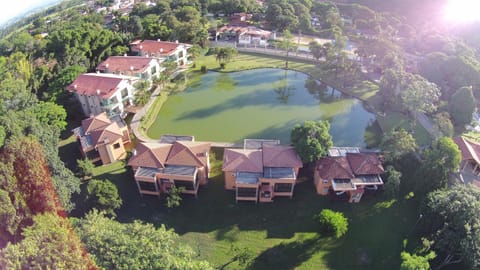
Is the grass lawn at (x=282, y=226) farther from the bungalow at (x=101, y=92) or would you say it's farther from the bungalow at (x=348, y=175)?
the bungalow at (x=101, y=92)

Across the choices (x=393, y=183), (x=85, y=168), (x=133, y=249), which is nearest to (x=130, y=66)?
(x=85, y=168)

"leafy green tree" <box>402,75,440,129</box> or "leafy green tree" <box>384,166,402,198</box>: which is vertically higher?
"leafy green tree" <box>402,75,440,129</box>

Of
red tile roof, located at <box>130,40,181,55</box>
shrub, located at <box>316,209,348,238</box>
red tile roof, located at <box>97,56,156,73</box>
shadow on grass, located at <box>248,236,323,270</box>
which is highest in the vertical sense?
red tile roof, located at <box>130,40,181,55</box>

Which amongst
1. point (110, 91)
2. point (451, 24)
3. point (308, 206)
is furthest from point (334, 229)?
point (451, 24)

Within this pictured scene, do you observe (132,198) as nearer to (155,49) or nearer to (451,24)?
(155,49)

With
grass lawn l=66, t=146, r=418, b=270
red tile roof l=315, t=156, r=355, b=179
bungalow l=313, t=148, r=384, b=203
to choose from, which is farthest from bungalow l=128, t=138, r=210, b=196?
bungalow l=313, t=148, r=384, b=203

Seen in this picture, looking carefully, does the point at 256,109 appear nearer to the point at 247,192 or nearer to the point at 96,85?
the point at 247,192

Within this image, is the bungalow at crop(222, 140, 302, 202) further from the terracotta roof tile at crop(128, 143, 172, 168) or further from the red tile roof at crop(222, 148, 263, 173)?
the terracotta roof tile at crop(128, 143, 172, 168)

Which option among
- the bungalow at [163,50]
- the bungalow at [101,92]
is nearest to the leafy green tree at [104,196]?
the bungalow at [101,92]
